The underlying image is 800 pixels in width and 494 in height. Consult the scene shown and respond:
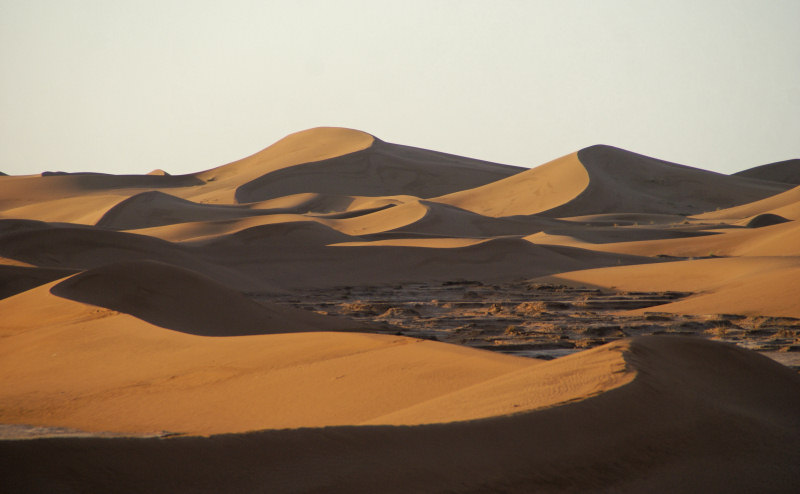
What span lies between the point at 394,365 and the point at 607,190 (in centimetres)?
4426

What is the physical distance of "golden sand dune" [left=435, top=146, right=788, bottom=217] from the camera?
4681 cm

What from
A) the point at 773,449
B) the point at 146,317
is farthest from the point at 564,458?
the point at 146,317

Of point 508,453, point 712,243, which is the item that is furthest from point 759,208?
point 508,453

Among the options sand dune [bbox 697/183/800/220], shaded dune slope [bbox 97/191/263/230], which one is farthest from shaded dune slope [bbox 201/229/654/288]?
sand dune [bbox 697/183/800/220]

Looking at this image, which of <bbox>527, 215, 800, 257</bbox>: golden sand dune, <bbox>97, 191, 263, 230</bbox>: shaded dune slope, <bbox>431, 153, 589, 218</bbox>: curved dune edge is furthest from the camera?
<bbox>431, 153, 589, 218</bbox>: curved dune edge

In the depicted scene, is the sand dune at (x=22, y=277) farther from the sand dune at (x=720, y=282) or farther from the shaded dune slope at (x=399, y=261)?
the sand dune at (x=720, y=282)

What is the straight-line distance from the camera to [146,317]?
9.06 metres

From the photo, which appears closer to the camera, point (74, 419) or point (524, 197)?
point (74, 419)

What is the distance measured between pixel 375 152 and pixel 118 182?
19.3 m

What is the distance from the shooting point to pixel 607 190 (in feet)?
159

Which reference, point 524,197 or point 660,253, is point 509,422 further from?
point 524,197

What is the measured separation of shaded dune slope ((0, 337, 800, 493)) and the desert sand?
11 millimetres

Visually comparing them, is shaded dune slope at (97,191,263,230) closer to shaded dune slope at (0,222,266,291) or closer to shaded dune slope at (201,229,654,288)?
shaded dune slope at (201,229,654,288)

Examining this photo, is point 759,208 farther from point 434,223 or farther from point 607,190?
point 434,223
